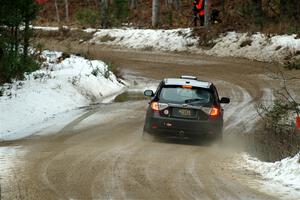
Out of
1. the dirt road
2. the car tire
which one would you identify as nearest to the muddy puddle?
the dirt road

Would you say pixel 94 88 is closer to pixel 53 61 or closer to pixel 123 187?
pixel 53 61

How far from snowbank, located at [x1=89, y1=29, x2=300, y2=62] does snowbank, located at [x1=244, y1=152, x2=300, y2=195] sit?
64.6 feet

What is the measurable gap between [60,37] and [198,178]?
43.0m

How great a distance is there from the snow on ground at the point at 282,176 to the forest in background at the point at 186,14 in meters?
19.4

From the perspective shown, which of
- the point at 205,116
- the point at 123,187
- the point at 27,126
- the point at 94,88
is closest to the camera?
the point at 123,187

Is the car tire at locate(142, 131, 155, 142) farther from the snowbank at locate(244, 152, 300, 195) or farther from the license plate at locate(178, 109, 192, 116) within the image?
the snowbank at locate(244, 152, 300, 195)

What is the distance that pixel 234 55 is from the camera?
111 ft

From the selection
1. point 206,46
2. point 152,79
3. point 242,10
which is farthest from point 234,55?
point 152,79

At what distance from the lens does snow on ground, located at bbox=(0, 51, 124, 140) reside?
1606 centimetres

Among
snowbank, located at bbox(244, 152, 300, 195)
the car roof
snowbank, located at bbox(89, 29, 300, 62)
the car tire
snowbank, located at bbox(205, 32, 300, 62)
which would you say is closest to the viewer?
snowbank, located at bbox(244, 152, 300, 195)

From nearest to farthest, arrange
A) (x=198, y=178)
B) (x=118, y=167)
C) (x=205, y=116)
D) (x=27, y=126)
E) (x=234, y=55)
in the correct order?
(x=198, y=178), (x=118, y=167), (x=205, y=116), (x=27, y=126), (x=234, y=55)

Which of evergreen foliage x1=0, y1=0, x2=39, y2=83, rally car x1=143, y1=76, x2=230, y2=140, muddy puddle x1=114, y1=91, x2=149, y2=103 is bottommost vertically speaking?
muddy puddle x1=114, y1=91, x2=149, y2=103

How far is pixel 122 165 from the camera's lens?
35.0 ft

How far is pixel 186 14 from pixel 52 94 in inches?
1470
